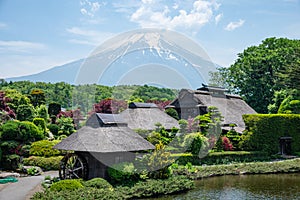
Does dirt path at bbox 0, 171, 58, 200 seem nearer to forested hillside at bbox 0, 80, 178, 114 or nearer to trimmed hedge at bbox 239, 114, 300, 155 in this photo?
forested hillside at bbox 0, 80, 178, 114

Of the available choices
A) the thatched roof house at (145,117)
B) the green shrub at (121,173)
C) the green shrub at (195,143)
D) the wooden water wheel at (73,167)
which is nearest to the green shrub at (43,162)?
the wooden water wheel at (73,167)

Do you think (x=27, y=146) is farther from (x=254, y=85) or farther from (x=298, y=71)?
(x=254, y=85)

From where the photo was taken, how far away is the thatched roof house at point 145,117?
88.1 feet

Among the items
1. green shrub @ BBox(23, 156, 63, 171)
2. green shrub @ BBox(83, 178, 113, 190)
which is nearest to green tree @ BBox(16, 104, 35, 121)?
green shrub @ BBox(23, 156, 63, 171)

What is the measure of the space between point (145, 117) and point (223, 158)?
7.00 metres

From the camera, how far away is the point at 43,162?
21.1 meters

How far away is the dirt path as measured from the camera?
14.4 m

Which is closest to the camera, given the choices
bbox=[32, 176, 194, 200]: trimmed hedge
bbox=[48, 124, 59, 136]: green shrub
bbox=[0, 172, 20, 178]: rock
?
bbox=[32, 176, 194, 200]: trimmed hedge

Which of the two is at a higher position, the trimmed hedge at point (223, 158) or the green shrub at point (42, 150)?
the green shrub at point (42, 150)

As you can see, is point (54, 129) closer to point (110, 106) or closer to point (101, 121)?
point (110, 106)

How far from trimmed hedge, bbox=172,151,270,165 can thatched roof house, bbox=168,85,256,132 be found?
12.5 feet

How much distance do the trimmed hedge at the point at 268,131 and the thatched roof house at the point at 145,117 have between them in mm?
5852

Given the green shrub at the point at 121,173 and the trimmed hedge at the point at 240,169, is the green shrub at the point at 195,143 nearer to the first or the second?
the trimmed hedge at the point at 240,169

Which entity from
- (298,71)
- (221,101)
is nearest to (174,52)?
(221,101)
